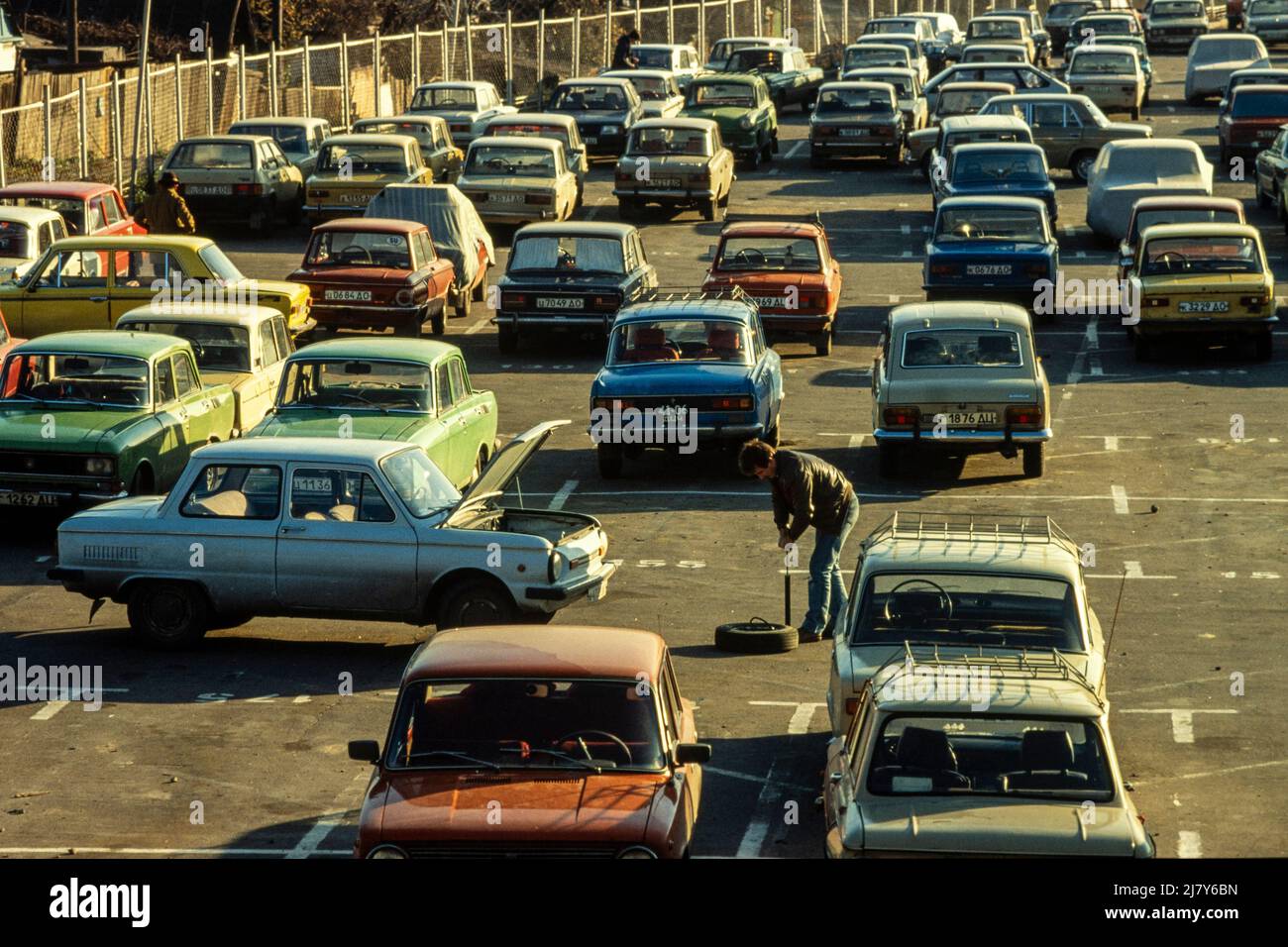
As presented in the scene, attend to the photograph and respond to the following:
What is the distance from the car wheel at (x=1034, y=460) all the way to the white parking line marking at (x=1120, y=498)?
0.71 meters

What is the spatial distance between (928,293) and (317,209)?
37.2 feet

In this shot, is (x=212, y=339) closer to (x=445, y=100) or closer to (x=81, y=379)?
(x=81, y=379)

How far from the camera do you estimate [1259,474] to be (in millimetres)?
21688

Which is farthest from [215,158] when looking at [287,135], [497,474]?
[497,474]

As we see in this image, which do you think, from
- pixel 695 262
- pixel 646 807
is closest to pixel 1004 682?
pixel 646 807

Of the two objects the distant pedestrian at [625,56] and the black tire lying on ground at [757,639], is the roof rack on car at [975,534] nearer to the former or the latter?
the black tire lying on ground at [757,639]

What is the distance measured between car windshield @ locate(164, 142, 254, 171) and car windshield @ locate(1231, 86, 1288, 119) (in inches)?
739

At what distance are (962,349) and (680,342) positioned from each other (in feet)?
9.01

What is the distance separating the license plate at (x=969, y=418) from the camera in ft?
68.8

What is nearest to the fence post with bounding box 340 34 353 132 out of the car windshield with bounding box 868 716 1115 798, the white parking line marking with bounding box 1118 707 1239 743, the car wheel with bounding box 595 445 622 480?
the car wheel with bounding box 595 445 622 480

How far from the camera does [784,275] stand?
27703 millimetres

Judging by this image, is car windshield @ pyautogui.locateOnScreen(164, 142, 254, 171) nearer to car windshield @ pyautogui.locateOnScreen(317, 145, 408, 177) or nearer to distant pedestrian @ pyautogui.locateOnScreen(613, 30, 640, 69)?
car windshield @ pyautogui.locateOnScreen(317, 145, 408, 177)

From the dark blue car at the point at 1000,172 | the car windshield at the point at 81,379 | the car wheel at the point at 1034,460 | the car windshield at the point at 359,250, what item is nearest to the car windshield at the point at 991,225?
the dark blue car at the point at 1000,172

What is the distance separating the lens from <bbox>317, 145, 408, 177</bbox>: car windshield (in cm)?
3638
